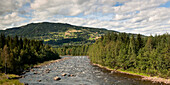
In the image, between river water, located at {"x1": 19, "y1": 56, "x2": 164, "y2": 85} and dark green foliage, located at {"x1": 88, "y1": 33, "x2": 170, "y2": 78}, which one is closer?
river water, located at {"x1": 19, "y1": 56, "x2": 164, "y2": 85}

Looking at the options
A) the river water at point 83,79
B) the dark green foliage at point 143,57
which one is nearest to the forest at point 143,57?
the dark green foliage at point 143,57

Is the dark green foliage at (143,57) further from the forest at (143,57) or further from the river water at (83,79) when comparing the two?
the river water at (83,79)

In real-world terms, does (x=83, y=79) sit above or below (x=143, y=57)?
below

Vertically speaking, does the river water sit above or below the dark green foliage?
below

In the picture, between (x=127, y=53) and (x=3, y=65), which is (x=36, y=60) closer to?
(x=3, y=65)

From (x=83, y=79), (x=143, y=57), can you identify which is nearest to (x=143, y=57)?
(x=143, y=57)

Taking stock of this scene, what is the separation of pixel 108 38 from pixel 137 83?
241 ft

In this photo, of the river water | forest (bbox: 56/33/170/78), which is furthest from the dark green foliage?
the river water

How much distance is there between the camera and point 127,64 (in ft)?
229

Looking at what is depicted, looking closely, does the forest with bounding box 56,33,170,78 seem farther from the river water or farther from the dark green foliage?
the river water

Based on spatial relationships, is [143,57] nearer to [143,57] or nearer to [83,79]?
[143,57]

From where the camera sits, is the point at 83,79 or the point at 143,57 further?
the point at 143,57

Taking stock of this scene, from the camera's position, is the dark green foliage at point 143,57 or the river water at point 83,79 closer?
the river water at point 83,79

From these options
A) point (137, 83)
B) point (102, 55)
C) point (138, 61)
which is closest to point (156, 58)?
point (138, 61)
